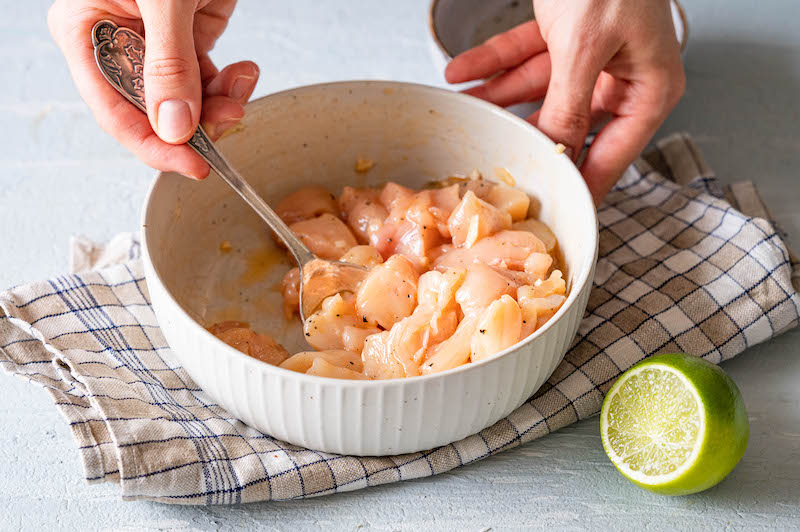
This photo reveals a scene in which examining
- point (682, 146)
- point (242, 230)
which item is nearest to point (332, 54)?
point (242, 230)

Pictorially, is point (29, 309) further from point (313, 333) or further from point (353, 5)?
point (353, 5)

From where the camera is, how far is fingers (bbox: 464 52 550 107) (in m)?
1.97

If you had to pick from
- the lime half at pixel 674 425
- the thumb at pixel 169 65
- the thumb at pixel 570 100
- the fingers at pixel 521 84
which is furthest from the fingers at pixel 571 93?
the thumb at pixel 169 65

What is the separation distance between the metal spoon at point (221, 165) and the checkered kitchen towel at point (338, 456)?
0.30m

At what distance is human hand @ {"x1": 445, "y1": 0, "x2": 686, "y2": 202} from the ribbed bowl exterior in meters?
0.43

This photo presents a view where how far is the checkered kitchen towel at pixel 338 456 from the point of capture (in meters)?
1.35

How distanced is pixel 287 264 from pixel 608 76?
0.80 meters

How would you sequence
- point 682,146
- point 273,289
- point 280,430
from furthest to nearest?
point 682,146
point 273,289
point 280,430

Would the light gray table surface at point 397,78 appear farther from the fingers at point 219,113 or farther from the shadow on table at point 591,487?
the fingers at point 219,113

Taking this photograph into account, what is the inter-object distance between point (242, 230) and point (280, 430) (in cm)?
58

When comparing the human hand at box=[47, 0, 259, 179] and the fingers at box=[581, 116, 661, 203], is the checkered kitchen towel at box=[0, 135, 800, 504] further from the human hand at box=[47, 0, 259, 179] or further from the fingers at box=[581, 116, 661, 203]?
the human hand at box=[47, 0, 259, 179]

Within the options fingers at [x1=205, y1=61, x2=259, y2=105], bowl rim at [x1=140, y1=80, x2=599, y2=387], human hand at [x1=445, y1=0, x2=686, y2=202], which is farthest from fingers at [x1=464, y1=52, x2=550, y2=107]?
fingers at [x1=205, y1=61, x2=259, y2=105]

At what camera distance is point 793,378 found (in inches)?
63.3

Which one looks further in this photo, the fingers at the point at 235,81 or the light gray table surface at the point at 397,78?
the fingers at the point at 235,81
